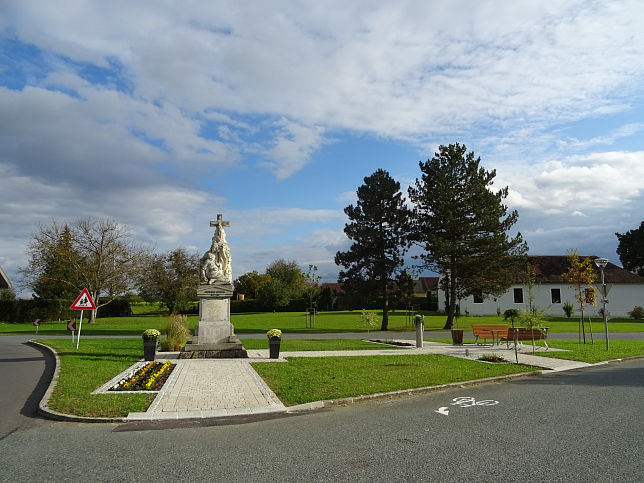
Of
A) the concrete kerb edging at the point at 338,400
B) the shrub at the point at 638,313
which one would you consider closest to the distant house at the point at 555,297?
the shrub at the point at 638,313

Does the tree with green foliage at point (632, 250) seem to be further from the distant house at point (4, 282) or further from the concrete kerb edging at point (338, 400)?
the distant house at point (4, 282)

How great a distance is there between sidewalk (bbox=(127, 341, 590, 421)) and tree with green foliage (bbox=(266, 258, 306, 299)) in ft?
209

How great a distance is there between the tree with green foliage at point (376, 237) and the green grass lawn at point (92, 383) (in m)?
21.1

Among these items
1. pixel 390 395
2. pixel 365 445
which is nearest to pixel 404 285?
pixel 390 395

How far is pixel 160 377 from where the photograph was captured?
11273 mm

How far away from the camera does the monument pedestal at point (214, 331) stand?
1518 cm

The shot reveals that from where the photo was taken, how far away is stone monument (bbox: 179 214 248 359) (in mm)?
15258

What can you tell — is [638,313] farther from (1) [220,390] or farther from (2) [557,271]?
(1) [220,390]

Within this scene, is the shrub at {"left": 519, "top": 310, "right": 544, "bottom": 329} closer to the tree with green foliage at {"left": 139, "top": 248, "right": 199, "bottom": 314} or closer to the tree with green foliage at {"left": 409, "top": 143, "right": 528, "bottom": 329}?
the tree with green foliage at {"left": 409, "top": 143, "right": 528, "bottom": 329}

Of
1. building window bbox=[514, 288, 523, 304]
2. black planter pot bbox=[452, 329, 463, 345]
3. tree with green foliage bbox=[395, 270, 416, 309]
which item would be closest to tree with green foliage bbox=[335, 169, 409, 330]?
tree with green foliage bbox=[395, 270, 416, 309]

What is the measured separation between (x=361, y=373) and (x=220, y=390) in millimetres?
3876

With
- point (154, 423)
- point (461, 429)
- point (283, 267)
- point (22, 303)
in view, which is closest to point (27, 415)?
point (154, 423)

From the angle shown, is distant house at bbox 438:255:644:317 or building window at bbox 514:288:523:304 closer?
distant house at bbox 438:255:644:317

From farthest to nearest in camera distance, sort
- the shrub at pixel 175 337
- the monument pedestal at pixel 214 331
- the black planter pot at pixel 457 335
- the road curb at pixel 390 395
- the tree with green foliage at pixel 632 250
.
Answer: the tree with green foliage at pixel 632 250, the black planter pot at pixel 457 335, the shrub at pixel 175 337, the monument pedestal at pixel 214 331, the road curb at pixel 390 395
